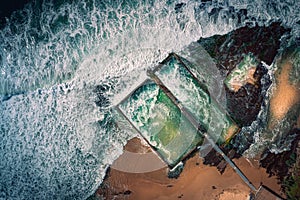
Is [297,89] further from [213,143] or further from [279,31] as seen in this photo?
[213,143]

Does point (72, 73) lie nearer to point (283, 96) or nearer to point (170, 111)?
point (170, 111)

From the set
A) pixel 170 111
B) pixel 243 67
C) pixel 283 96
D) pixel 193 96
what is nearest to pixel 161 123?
pixel 170 111

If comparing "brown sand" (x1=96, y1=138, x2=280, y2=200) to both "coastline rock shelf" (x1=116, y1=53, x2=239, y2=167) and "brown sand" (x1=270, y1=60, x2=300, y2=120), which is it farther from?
"brown sand" (x1=270, y1=60, x2=300, y2=120)

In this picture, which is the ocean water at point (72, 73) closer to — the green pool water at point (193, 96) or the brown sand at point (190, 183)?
the green pool water at point (193, 96)

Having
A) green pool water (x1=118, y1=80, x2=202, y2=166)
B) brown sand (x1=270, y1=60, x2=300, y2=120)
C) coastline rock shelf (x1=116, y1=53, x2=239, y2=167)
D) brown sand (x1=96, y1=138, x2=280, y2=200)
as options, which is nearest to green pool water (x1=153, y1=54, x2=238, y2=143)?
coastline rock shelf (x1=116, y1=53, x2=239, y2=167)

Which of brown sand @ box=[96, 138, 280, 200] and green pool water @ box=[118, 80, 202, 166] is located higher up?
green pool water @ box=[118, 80, 202, 166]

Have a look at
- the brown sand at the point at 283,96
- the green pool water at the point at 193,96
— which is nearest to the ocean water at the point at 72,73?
the green pool water at the point at 193,96
